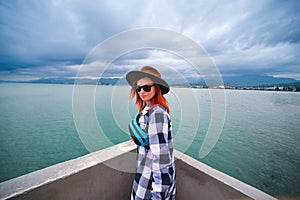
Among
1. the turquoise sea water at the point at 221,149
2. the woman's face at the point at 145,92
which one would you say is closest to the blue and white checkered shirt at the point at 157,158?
the woman's face at the point at 145,92

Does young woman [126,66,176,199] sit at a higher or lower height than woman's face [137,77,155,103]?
lower

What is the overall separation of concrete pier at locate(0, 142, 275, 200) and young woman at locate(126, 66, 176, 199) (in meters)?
0.32

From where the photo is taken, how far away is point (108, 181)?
1.39 m

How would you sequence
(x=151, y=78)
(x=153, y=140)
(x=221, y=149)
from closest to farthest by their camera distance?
1. (x=153, y=140)
2. (x=151, y=78)
3. (x=221, y=149)

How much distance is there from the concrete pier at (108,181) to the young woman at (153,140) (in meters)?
0.32

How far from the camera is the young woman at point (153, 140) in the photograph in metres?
0.97

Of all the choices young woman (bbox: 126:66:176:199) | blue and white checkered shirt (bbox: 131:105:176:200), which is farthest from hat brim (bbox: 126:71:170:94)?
blue and white checkered shirt (bbox: 131:105:176:200)

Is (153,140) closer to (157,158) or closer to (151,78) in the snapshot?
(157,158)

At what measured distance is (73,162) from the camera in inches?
50.4

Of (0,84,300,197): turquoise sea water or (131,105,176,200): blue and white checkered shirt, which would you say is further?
(0,84,300,197): turquoise sea water

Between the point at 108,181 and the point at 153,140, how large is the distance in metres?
0.83

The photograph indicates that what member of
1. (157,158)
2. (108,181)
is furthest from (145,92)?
(108,181)

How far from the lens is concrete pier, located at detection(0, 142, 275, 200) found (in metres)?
1.01

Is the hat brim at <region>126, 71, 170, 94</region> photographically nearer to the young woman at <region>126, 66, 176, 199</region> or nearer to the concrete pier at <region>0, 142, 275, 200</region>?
the young woman at <region>126, 66, 176, 199</region>
